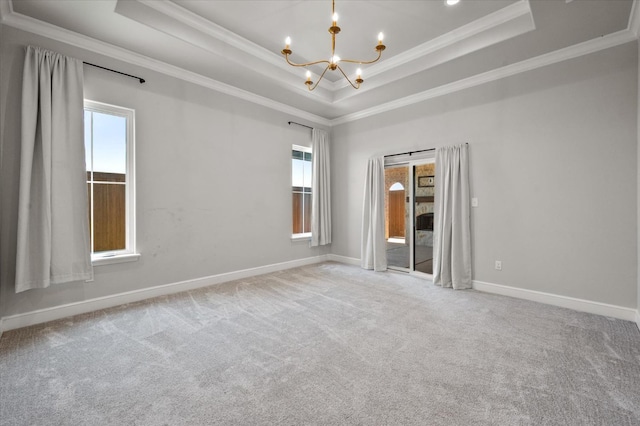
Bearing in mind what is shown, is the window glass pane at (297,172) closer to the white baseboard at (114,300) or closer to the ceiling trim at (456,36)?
the white baseboard at (114,300)

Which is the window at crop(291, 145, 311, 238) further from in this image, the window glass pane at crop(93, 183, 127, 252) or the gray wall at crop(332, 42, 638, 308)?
the window glass pane at crop(93, 183, 127, 252)

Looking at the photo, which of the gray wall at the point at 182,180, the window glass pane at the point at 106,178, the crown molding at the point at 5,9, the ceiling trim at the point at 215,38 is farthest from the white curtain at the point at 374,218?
the crown molding at the point at 5,9

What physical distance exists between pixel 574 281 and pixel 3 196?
624 cm

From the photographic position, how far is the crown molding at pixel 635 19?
8.46 feet

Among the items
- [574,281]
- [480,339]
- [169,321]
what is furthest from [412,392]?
[574,281]

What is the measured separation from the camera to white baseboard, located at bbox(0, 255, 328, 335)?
2770 mm

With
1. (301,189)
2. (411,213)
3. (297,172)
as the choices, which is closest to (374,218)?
(411,213)

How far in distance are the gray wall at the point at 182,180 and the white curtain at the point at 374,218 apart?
1475mm

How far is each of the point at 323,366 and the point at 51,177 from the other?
3277 mm

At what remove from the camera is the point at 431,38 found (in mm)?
3549

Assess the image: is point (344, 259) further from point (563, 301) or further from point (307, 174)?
point (563, 301)

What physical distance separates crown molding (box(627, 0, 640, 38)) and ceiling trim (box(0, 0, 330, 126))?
4433mm

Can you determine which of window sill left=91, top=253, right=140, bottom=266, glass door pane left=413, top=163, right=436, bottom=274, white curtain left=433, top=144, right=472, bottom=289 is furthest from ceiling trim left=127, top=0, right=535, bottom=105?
window sill left=91, top=253, right=140, bottom=266

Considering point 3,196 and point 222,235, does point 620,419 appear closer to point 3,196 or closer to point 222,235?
point 222,235
